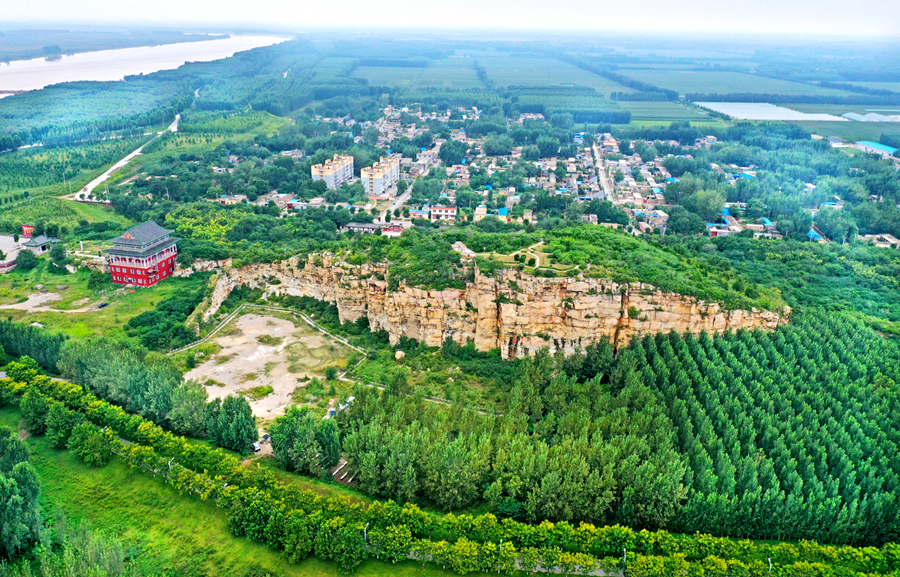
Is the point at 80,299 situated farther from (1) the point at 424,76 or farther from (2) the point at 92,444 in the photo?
(1) the point at 424,76

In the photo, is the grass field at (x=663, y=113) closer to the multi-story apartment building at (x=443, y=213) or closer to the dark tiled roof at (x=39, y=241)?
the multi-story apartment building at (x=443, y=213)

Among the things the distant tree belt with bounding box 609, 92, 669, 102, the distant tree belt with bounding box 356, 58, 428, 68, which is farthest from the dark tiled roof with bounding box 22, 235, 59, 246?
the distant tree belt with bounding box 356, 58, 428, 68

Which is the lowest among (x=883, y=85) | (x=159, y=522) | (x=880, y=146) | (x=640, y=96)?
(x=159, y=522)

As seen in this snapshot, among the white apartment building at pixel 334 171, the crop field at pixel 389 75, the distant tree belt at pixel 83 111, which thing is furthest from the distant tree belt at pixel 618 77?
the distant tree belt at pixel 83 111

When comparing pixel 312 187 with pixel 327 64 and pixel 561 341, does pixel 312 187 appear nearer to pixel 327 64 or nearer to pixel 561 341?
pixel 561 341

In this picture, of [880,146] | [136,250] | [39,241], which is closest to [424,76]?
[880,146]

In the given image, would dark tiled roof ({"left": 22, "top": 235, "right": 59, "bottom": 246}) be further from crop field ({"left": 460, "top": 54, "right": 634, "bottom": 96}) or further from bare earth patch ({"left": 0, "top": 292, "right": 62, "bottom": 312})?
crop field ({"left": 460, "top": 54, "right": 634, "bottom": 96})

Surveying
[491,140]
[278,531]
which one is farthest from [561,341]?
[491,140]
